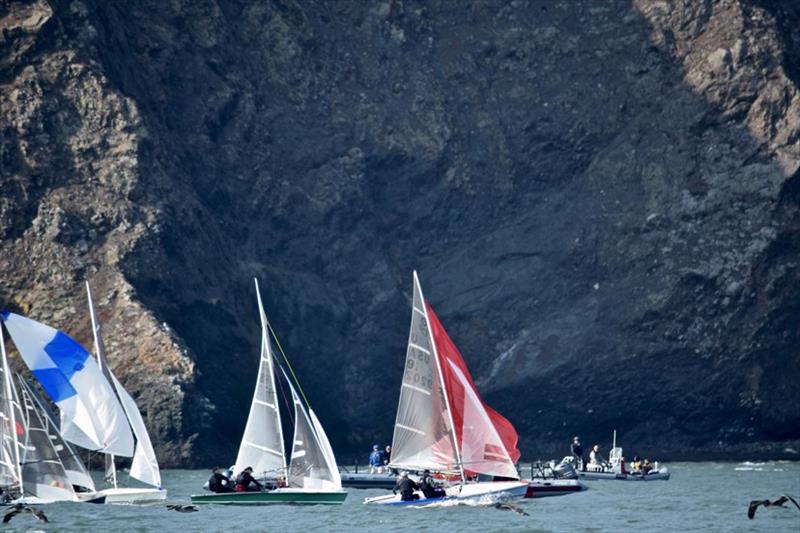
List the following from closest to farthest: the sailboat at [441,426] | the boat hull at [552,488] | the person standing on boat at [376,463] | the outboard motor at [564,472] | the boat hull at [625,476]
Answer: the sailboat at [441,426] → the boat hull at [552,488] → the outboard motor at [564,472] → the person standing on boat at [376,463] → the boat hull at [625,476]

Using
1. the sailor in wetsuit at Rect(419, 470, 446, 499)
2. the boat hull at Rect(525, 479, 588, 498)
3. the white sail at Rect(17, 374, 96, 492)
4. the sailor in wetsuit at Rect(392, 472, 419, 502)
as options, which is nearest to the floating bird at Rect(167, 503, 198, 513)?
the white sail at Rect(17, 374, 96, 492)

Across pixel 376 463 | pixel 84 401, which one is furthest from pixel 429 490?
pixel 376 463

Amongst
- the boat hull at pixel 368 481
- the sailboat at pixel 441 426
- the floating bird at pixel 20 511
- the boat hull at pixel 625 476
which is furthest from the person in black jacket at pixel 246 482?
the boat hull at pixel 625 476

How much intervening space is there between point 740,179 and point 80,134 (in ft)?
122

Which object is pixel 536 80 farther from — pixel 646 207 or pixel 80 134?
pixel 80 134

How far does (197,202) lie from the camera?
103m

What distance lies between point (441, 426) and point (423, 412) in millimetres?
755

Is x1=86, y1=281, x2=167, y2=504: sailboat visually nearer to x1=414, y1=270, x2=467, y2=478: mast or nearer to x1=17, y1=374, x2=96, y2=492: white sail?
x1=17, y1=374, x2=96, y2=492: white sail

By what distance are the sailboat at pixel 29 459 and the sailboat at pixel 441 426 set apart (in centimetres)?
1059

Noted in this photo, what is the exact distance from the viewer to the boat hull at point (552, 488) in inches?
2537

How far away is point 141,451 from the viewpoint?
61.7 m

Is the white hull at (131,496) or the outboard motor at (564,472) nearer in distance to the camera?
the white hull at (131,496)

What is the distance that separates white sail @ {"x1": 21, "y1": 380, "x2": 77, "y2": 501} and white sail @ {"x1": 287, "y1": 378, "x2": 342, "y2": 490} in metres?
8.00

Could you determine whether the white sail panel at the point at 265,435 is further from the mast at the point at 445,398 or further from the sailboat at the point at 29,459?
the sailboat at the point at 29,459
